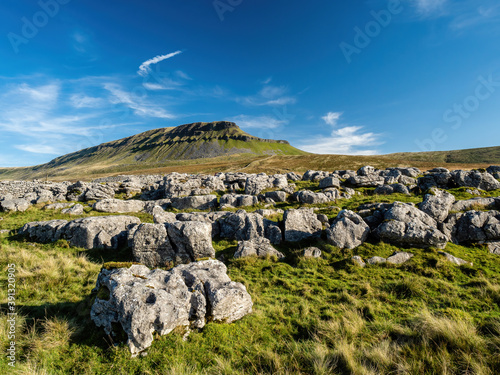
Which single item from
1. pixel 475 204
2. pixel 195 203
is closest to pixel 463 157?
pixel 475 204

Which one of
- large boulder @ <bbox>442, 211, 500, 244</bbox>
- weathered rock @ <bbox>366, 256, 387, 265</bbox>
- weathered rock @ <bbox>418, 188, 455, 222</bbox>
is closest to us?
weathered rock @ <bbox>366, 256, 387, 265</bbox>

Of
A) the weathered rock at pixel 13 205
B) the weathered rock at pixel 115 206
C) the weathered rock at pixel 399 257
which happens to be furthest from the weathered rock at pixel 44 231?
the weathered rock at pixel 399 257

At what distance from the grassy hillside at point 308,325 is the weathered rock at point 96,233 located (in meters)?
2.77

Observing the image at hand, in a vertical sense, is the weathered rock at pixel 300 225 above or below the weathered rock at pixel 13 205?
below

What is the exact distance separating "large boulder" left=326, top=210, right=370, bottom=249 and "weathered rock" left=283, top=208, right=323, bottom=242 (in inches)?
69.1

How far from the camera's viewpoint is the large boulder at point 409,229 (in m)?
13.4

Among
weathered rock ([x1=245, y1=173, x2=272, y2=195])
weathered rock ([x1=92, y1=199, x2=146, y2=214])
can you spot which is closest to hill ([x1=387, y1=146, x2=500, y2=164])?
weathered rock ([x1=245, y1=173, x2=272, y2=195])

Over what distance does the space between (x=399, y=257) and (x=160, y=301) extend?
13.9 meters

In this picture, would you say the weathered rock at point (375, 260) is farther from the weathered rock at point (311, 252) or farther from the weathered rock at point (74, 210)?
the weathered rock at point (74, 210)

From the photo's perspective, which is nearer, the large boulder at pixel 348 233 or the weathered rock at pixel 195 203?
the large boulder at pixel 348 233

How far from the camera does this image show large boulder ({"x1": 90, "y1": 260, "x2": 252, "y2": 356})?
6.22 m

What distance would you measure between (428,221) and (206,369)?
17454mm

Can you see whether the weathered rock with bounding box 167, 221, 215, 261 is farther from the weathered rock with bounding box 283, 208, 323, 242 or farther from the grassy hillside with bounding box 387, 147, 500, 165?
the grassy hillside with bounding box 387, 147, 500, 165

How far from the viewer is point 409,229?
13938 mm
